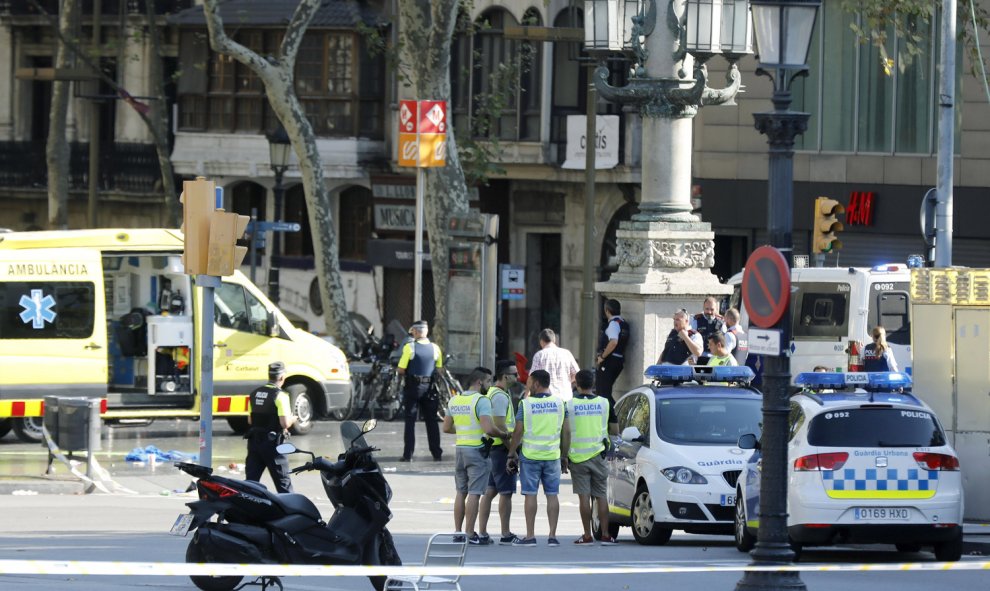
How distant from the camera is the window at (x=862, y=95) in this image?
116ft

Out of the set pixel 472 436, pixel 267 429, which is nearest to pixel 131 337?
pixel 267 429

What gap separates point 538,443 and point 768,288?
4424 millimetres

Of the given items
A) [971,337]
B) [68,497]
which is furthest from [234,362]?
[971,337]

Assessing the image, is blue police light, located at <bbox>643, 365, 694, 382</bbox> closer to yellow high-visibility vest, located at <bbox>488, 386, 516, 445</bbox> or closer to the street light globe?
yellow high-visibility vest, located at <bbox>488, 386, 516, 445</bbox>

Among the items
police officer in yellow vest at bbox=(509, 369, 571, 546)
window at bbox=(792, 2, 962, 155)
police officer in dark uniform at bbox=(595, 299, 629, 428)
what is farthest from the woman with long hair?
window at bbox=(792, 2, 962, 155)

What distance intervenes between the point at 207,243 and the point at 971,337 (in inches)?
269

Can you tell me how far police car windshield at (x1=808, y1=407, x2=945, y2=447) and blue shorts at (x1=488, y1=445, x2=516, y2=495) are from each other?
3.07 m

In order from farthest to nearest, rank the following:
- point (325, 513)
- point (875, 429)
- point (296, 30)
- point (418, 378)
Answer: point (296, 30)
point (418, 378)
point (325, 513)
point (875, 429)

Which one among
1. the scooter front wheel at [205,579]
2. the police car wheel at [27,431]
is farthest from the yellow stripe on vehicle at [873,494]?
the police car wheel at [27,431]

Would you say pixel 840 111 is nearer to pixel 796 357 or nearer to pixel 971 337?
pixel 796 357

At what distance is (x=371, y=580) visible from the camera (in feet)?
44.2

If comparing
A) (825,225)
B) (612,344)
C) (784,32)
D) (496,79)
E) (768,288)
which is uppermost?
(496,79)

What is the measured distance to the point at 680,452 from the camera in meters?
16.6

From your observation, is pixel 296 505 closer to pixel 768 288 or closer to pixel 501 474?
pixel 768 288
